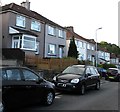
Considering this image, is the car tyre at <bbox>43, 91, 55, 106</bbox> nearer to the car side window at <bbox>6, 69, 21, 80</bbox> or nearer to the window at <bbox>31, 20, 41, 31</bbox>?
the car side window at <bbox>6, 69, 21, 80</bbox>

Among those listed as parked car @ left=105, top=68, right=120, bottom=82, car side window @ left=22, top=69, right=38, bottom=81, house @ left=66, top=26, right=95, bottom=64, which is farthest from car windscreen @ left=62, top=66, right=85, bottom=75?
house @ left=66, top=26, right=95, bottom=64

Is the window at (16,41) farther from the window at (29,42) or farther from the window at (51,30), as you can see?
the window at (51,30)

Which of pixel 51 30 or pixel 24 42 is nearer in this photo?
pixel 24 42

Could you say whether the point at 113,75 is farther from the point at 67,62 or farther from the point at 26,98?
the point at 26,98

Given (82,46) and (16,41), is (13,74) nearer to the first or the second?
(16,41)

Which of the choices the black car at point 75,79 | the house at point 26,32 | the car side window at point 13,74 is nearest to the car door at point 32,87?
the car side window at point 13,74

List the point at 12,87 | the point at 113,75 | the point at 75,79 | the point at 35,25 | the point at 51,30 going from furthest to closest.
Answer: the point at 51,30 < the point at 35,25 < the point at 113,75 < the point at 75,79 < the point at 12,87

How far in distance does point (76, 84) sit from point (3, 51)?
14595 mm

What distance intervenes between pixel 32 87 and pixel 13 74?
3.14ft

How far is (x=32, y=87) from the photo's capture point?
30.9 ft

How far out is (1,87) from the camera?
7.93 metres

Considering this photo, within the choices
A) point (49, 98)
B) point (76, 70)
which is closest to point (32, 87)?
point (49, 98)

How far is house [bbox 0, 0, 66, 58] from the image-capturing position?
105 feet

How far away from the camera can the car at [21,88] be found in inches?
322
